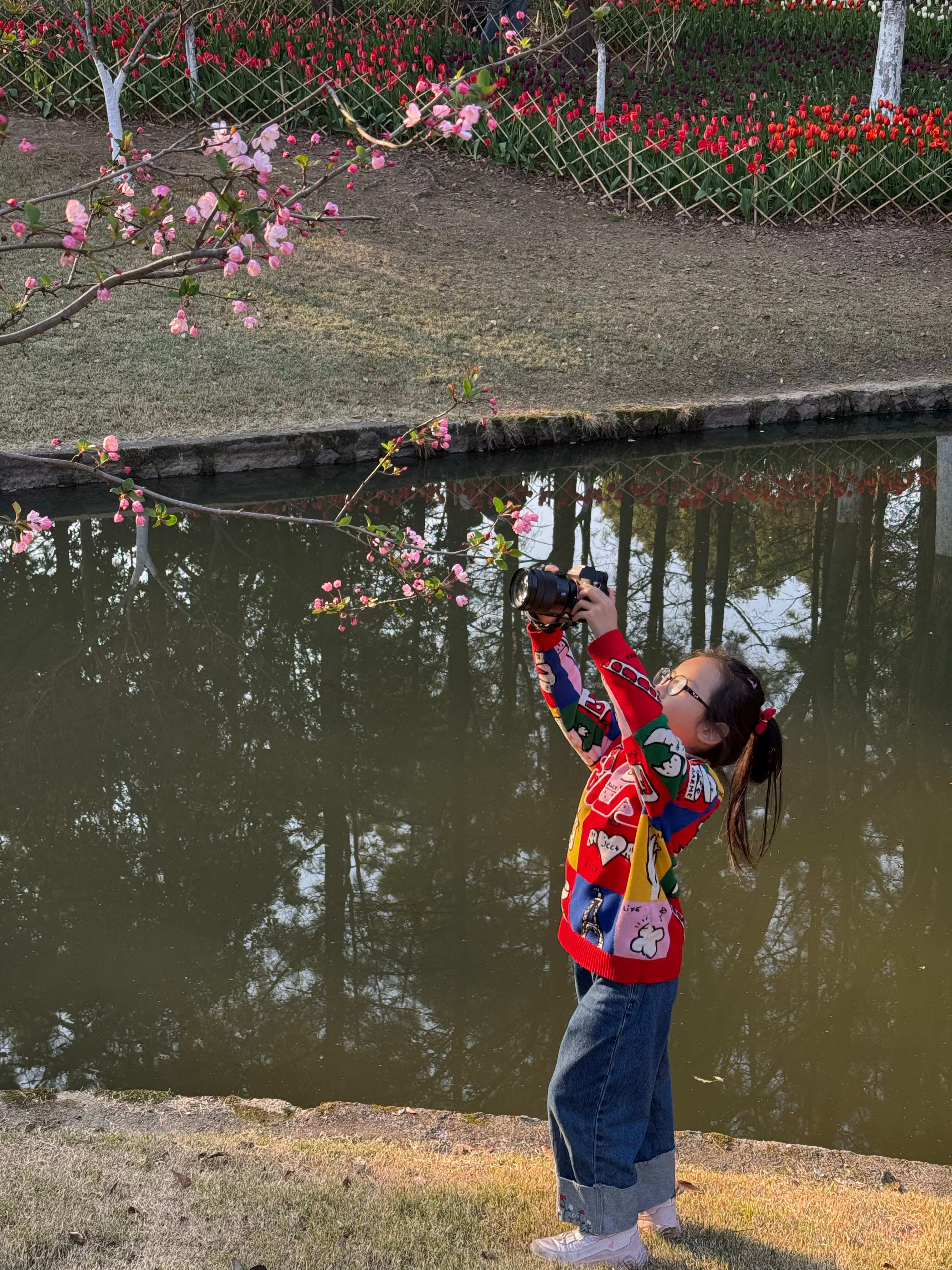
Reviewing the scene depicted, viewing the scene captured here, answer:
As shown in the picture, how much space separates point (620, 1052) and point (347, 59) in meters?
14.2

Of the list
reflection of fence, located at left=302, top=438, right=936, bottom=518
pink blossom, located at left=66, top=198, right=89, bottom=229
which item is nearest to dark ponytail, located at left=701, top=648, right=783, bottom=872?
pink blossom, located at left=66, top=198, right=89, bottom=229

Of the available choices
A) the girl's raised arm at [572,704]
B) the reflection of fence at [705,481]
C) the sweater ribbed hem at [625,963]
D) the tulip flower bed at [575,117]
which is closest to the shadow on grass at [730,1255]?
the sweater ribbed hem at [625,963]

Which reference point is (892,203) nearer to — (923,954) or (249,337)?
(249,337)

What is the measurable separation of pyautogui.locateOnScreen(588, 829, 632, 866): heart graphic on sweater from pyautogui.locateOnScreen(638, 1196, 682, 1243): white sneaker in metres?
0.68

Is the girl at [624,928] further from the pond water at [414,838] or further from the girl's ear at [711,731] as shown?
the pond water at [414,838]

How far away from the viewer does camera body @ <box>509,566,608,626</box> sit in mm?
1795

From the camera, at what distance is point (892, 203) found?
13633 millimetres

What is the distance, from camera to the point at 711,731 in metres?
1.95

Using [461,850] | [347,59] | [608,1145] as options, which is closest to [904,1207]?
[608,1145]

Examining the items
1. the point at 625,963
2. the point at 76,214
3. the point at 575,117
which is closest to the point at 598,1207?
the point at 625,963

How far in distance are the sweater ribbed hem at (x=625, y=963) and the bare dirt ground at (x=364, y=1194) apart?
0.53 meters

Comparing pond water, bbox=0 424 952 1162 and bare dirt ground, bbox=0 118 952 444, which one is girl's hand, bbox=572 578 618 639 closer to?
pond water, bbox=0 424 952 1162

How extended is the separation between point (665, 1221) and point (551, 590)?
1.19 m

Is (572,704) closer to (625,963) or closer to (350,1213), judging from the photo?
(625,963)
